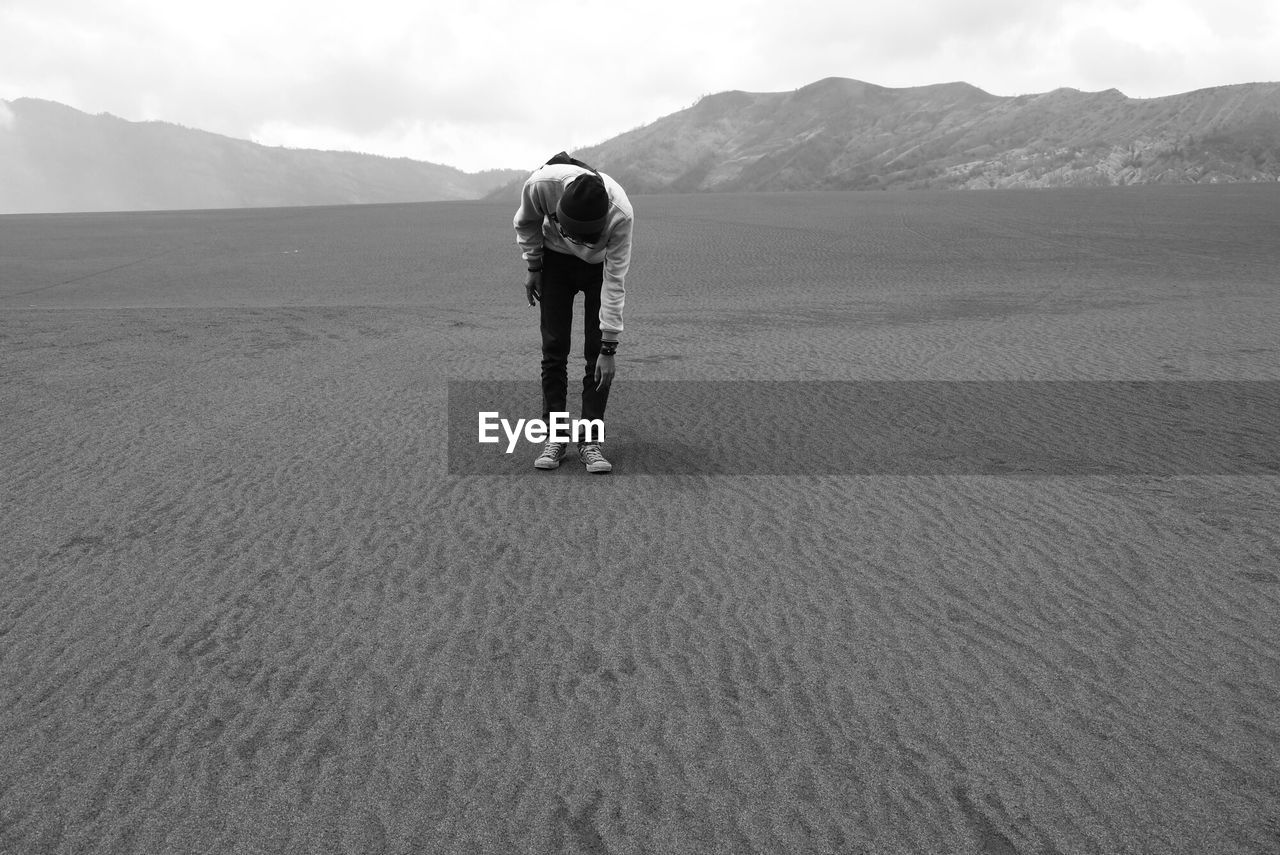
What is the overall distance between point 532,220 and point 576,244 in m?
0.24

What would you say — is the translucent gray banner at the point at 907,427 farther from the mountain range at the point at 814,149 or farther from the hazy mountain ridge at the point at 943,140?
the hazy mountain ridge at the point at 943,140

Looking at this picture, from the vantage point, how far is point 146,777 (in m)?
2.73

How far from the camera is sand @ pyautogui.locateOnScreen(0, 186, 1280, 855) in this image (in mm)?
2613

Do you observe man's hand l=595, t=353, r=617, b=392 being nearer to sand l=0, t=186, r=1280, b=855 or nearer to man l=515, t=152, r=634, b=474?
man l=515, t=152, r=634, b=474

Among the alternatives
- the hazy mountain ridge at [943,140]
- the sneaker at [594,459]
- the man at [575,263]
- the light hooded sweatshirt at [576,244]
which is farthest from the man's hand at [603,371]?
the hazy mountain ridge at [943,140]

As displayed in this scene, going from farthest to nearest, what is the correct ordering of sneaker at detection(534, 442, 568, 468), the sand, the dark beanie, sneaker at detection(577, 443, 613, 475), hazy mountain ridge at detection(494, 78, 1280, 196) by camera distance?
hazy mountain ridge at detection(494, 78, 1280, 196)
sneaker at detection(534, 442, 568, 468)
sneaker at detection(577, 443, 613, 475)
the dark beanie
the sand

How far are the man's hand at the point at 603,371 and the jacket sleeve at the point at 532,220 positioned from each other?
Result: 1.90ft

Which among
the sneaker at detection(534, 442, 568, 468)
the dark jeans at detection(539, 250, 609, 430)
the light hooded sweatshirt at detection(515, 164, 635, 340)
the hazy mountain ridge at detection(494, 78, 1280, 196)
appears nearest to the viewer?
the light hooded sweatshirt at detection(515, 164, 635, 340)

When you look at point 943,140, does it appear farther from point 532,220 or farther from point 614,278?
point 532,220

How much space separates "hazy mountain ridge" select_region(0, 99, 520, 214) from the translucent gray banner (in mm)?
160226

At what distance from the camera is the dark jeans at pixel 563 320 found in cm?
508

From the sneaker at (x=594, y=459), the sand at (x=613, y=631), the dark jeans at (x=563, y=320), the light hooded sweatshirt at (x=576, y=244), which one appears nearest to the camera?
the sand at (x=613, y=631)

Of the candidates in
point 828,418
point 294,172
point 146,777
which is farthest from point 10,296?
point 294,172

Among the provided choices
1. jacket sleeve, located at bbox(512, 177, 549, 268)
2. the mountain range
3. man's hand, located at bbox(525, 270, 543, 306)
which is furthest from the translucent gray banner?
the mountain range
